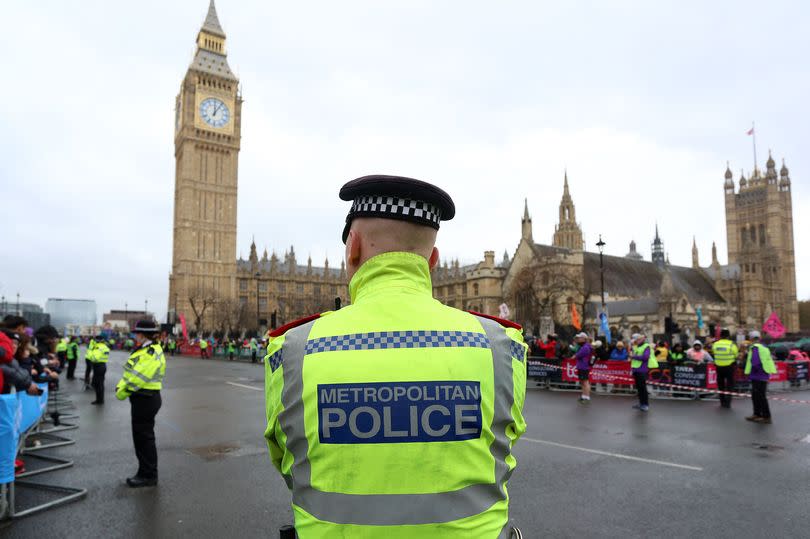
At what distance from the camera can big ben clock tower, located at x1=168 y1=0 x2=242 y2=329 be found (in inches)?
3061

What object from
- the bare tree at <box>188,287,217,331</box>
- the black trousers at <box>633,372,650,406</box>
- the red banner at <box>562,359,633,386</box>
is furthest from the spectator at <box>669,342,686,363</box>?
the bare tree at <box>188,287,217,331</box>

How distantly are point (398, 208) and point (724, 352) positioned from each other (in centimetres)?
1464

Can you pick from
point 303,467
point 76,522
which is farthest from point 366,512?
point 76,522

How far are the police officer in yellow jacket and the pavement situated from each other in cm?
356

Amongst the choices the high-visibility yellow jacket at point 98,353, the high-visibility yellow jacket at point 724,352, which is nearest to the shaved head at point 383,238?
the high-visibility yellow jacket at point 724,352

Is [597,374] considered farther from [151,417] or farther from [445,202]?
[445,202]

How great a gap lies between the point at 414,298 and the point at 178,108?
3738 inches

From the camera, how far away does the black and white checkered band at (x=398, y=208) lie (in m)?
1.93

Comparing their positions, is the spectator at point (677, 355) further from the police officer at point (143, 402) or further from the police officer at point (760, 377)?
the police officer at point (143, 402)

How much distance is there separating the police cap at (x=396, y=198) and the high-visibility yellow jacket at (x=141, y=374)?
5242 millimetres

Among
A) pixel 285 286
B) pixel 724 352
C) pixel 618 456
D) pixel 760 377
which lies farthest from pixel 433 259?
pixel 285 286

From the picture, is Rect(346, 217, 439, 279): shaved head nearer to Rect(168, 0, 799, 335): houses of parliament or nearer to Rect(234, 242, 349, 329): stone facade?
Rect(168, 0, 799, 335): houses of parliament

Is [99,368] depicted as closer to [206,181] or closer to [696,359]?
[696,359]

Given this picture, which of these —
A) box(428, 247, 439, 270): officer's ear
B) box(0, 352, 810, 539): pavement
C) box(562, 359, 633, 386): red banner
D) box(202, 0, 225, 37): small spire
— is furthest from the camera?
box(202, 0, 225, 37): small spire
